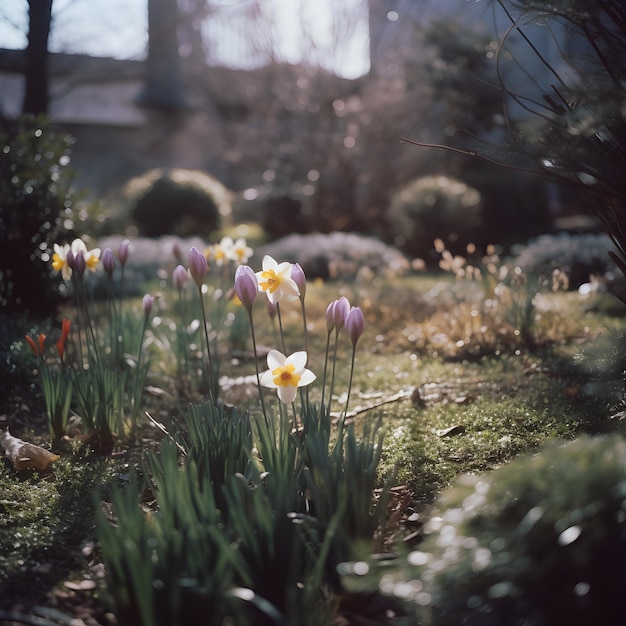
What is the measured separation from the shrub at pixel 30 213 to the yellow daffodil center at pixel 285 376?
4.04 m

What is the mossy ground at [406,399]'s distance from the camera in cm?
240

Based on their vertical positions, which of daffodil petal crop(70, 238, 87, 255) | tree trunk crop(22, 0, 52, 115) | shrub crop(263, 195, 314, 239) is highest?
tree trunk crop(22, 0, 52, 115)

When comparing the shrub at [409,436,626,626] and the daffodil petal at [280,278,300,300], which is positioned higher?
the daffodil petal at [280,278,300,300]

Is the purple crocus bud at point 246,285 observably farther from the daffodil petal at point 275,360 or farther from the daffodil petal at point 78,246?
the daffodil petal at point 78,246

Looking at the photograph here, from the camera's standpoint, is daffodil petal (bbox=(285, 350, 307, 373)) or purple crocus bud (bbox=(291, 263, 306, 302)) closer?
daffodil petal (bbox=(285, 350, 307, 373))

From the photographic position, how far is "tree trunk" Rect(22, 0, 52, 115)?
7113mm

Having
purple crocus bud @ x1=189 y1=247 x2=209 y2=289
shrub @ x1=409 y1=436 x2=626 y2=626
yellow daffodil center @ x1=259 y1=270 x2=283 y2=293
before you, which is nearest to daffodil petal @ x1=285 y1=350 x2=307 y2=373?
yellow daffodil center @ x1=259 y1=270 x2=283 y2=293

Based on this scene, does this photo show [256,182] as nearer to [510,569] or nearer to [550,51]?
[550,51]

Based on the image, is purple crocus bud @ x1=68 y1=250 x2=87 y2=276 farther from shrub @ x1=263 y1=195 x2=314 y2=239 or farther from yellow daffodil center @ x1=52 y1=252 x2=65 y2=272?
shrub @ x1=263 y1=195 x2=314 y2=239

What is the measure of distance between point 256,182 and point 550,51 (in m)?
9.55

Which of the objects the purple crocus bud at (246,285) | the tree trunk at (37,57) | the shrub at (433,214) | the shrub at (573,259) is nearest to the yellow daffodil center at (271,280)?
the purple crocus bud at (246,285)

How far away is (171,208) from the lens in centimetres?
1389

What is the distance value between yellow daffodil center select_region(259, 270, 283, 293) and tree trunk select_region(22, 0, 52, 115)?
19.7 ft

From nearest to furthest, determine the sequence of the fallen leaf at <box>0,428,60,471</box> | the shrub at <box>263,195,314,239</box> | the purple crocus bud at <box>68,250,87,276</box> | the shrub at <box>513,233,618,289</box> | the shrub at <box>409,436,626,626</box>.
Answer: the shrub at <box>409,436,626,626</box> < the fallen leaf at <box>0,428,60,471</box> < the purple crocus bud at <box>68,250,87,276</box> < the shrub at <box>513,233,618,289</box> < the shrub at <box>263,195,314,239</box>
